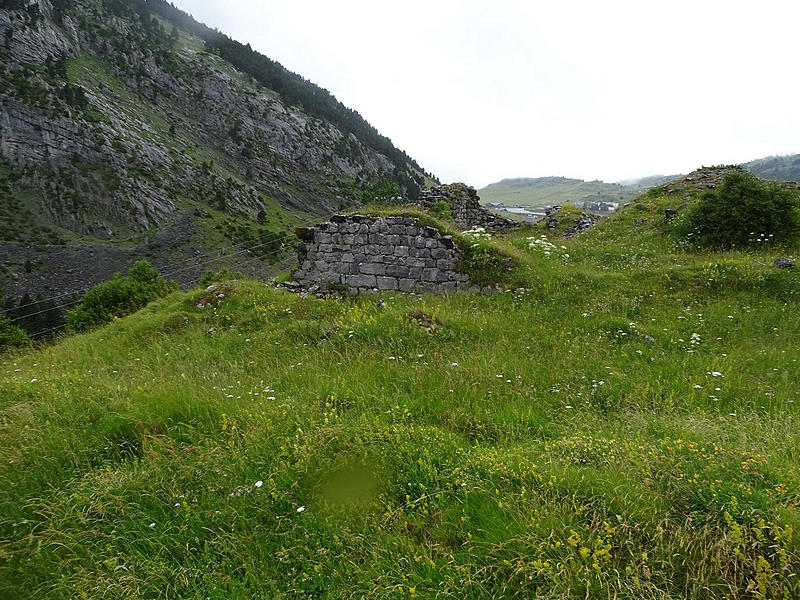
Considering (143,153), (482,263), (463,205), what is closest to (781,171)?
(463,205)

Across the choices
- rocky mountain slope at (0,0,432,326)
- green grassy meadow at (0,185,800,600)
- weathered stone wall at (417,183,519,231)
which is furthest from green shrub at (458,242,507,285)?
rocky mountain slope at (0,0,432,326)

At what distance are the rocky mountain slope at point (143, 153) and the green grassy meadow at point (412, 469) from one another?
82956 millimetres

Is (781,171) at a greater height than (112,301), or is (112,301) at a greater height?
(781,171)

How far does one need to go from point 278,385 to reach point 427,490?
9.80 feet

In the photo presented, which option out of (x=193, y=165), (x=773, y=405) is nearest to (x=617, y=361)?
(x=773, y=405)

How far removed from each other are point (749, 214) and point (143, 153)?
123659 millimetres

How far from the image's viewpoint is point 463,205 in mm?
22031

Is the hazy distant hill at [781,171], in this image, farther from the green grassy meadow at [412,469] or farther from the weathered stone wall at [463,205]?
the green grassy meadow at [412,469]

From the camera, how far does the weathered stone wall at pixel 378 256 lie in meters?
12.0

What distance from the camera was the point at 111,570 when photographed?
274cm

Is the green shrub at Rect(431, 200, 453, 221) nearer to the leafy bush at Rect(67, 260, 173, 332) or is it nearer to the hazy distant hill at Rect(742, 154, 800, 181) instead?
the leafy bush at Rect(67, 260, 173, 332)

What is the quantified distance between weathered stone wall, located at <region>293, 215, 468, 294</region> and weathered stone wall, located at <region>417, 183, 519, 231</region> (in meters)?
7.28

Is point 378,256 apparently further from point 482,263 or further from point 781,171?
point 781,171

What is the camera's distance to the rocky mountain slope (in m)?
82.2
